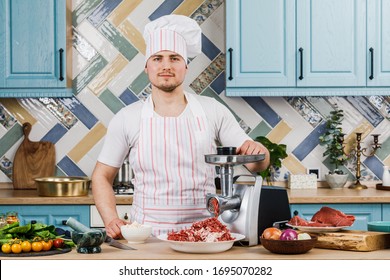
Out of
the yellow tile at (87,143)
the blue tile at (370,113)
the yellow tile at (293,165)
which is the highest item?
the blue tile at (370,113)

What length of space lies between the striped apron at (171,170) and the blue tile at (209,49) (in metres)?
1.74

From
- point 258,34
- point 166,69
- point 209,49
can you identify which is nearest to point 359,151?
point 258,34

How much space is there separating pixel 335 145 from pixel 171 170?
6.52ft

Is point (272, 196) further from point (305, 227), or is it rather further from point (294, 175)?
point (294, 175)

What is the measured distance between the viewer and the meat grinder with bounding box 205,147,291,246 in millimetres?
2549

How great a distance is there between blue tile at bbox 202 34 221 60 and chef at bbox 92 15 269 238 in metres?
1.64

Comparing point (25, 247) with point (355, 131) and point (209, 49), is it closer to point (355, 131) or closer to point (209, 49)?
point (209, 49)

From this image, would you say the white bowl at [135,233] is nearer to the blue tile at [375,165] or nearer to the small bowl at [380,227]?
the small bowl at [380,227]

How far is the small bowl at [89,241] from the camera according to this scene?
240cm

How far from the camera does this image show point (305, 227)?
260 centimetres

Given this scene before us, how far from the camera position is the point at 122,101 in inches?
195

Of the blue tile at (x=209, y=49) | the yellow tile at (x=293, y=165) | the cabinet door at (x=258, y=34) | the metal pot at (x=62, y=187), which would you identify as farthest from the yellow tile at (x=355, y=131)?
the metal pot at (x=62, y=187)

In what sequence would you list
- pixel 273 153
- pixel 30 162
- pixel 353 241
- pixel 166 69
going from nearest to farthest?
pixel 353 241 < pixel 166 69 < pixel 273 153 < pixel 30 162
